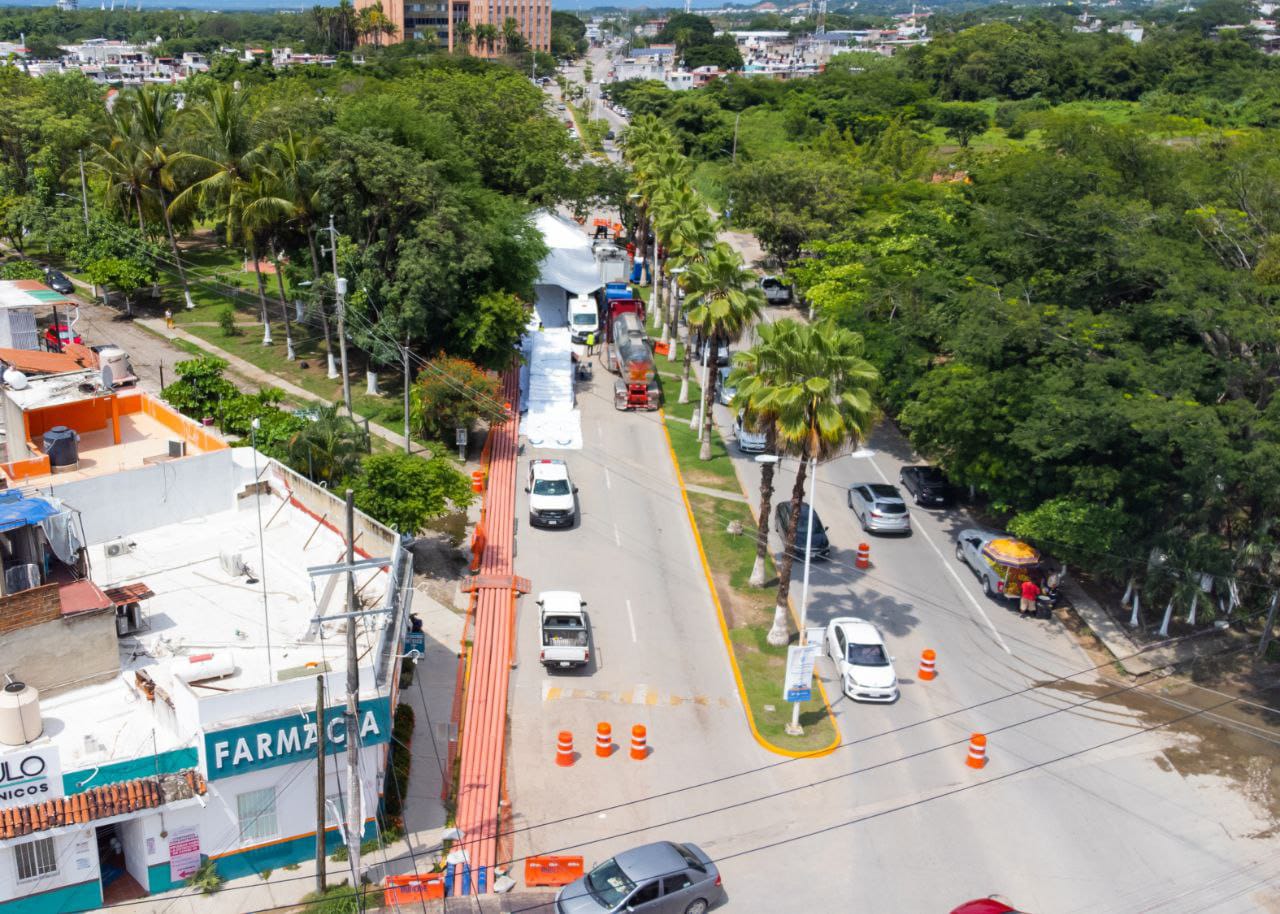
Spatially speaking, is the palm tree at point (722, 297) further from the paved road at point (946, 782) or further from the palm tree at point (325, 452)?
the palm tree at point (325, 452)

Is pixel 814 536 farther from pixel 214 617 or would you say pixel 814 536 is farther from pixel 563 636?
pixel 214 617

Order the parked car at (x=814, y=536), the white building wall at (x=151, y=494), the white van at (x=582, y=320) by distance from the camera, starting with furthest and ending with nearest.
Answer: the white van at (x=582, y=320)
the parked car at (x=814, y=536)
the white building wall at (x=151, y=494)


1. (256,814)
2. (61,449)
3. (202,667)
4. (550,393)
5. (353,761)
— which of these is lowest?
(256,814)

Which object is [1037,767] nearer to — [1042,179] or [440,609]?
[440,609]

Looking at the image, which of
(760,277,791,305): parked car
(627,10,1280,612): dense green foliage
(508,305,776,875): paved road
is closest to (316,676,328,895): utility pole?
(508,305,776,875): paved road

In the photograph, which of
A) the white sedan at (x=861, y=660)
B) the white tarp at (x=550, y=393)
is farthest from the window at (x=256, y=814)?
the white tarp at (x=550, y=393)

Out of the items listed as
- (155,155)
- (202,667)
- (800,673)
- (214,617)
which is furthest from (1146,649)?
(155,155)

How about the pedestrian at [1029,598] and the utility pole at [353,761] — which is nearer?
the utility pole at [353,761]
